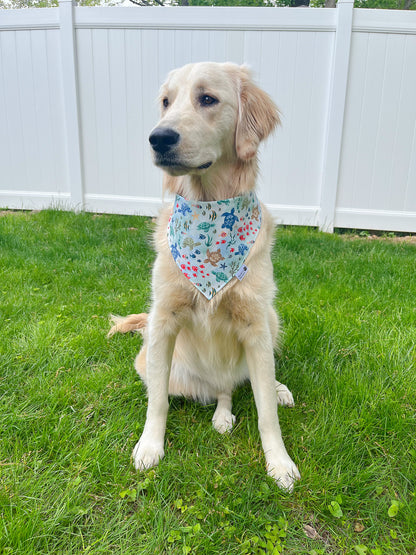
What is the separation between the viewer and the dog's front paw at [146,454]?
1.57 meters

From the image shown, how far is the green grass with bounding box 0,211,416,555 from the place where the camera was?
130 cm

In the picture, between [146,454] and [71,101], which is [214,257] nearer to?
[146,454]

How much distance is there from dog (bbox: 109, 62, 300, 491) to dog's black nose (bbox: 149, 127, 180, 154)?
0.37 feet

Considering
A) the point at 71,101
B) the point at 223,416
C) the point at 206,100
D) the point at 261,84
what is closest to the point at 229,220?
the point at 206,100

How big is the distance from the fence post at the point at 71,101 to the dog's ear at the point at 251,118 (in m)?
4.09

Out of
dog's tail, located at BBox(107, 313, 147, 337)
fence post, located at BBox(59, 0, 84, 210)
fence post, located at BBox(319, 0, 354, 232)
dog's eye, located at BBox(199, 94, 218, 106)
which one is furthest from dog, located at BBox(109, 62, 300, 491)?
fence post, located at BBox(59, 0, 84, 210)

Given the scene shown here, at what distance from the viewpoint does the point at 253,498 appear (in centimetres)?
143

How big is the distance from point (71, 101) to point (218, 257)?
4515mm

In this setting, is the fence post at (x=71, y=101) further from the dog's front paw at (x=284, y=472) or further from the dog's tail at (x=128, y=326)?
the dog's front paw at (x=284, y=472)

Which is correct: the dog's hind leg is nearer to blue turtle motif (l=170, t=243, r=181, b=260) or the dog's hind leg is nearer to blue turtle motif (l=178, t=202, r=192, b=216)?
blue turtle motif (l=170, t=243, r=181, b=260)

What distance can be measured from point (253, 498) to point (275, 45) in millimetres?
4874

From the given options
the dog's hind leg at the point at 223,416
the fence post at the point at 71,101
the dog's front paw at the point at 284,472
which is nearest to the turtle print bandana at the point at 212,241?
the dog's hind leg at the point at 223,416

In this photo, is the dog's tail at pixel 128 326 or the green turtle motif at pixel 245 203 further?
the dog's tail at pixel 128 326

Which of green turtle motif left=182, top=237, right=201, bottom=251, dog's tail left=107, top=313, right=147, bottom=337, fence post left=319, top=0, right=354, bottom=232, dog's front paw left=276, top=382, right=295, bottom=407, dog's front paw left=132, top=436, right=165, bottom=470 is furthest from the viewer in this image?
fence post left=319, top=0, right=354, bottom=232
